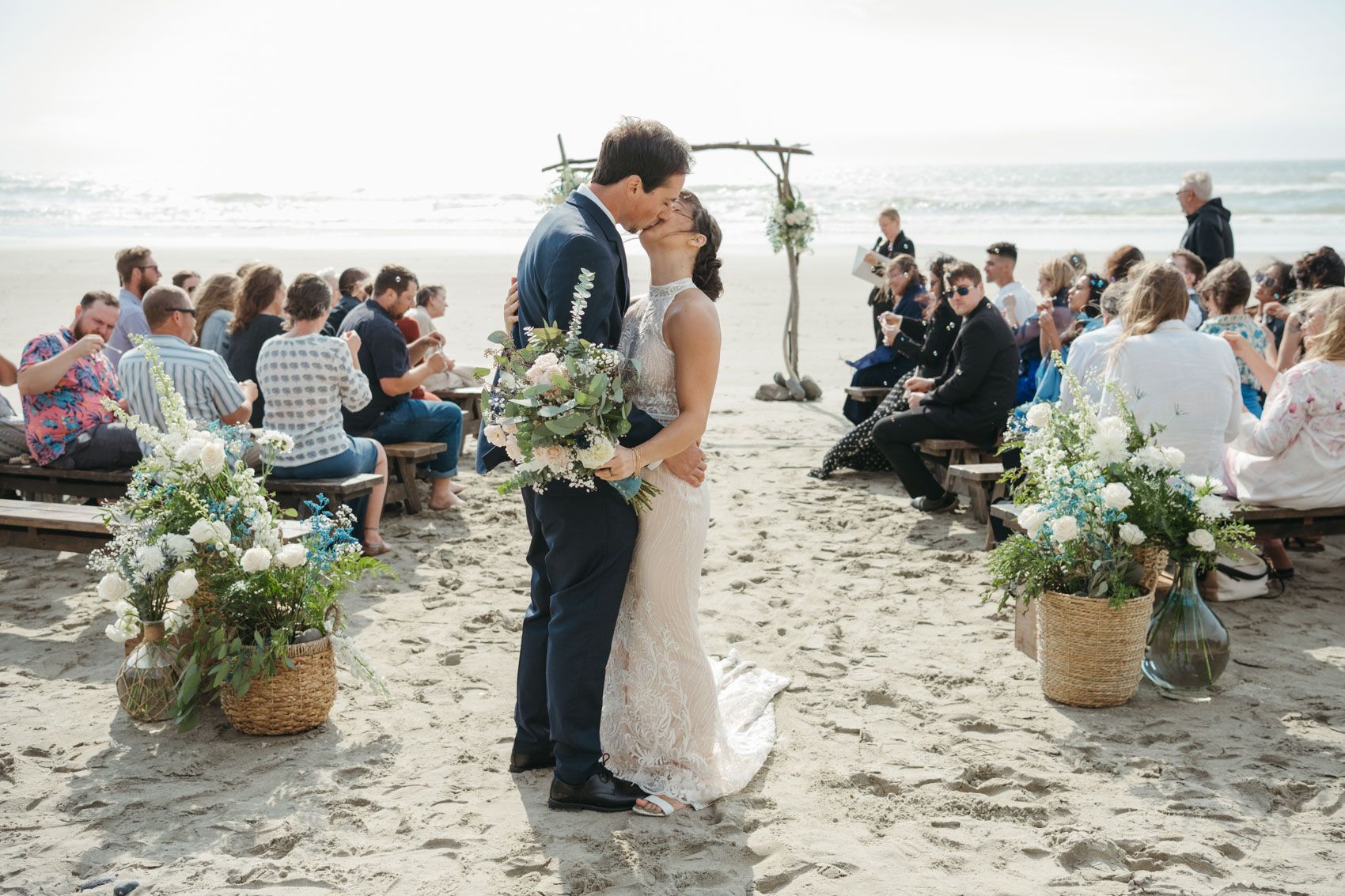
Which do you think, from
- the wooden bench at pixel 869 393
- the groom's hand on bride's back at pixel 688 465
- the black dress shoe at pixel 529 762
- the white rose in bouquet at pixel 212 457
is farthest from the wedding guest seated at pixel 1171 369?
the white rose in bouquet at pixel 212 457

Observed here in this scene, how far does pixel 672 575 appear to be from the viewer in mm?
3719

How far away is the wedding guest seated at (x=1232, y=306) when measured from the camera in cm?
664

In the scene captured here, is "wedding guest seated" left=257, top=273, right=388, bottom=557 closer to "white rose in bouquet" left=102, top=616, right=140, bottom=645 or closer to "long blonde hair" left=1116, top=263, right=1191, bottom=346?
"white rose in bouquet" left=102, top=616, right=140, bottom=645

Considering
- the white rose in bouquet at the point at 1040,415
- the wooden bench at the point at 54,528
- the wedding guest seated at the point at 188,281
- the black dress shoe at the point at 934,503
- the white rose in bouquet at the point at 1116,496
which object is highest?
the wedding guest seated at the point at 188,281

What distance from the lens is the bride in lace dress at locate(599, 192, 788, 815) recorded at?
11.6 ft

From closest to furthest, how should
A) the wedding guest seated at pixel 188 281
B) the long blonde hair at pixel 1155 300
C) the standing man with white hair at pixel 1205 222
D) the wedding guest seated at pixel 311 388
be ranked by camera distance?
the long blonde hair at pixel 1155 300 → the wedding guest seated at pixel 311 388 → the wedding guest seated at pixel 188 281 → the standing man with white hair at pixel 1205 222

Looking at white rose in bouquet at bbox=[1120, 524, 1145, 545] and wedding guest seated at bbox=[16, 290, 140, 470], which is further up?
wedding guest seated at bbox=[16, 290, 140, 470]

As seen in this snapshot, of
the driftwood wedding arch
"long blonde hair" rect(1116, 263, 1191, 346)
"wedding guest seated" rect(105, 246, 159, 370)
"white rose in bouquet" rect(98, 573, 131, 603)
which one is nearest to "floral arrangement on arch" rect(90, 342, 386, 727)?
"white rose in bouquet" rect(98, 573, 131, 603)

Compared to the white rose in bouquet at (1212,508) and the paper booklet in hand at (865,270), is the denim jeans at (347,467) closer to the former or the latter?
the white rose in bouquet at (1212,508)

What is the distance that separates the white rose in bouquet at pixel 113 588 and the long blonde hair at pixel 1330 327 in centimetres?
572

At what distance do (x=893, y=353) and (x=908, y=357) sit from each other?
1058 millimetres

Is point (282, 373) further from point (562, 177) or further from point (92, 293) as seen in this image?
point (562, 177)

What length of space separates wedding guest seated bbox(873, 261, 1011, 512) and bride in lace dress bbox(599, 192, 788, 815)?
391cm

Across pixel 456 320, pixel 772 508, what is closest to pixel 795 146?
pixel 772 508
